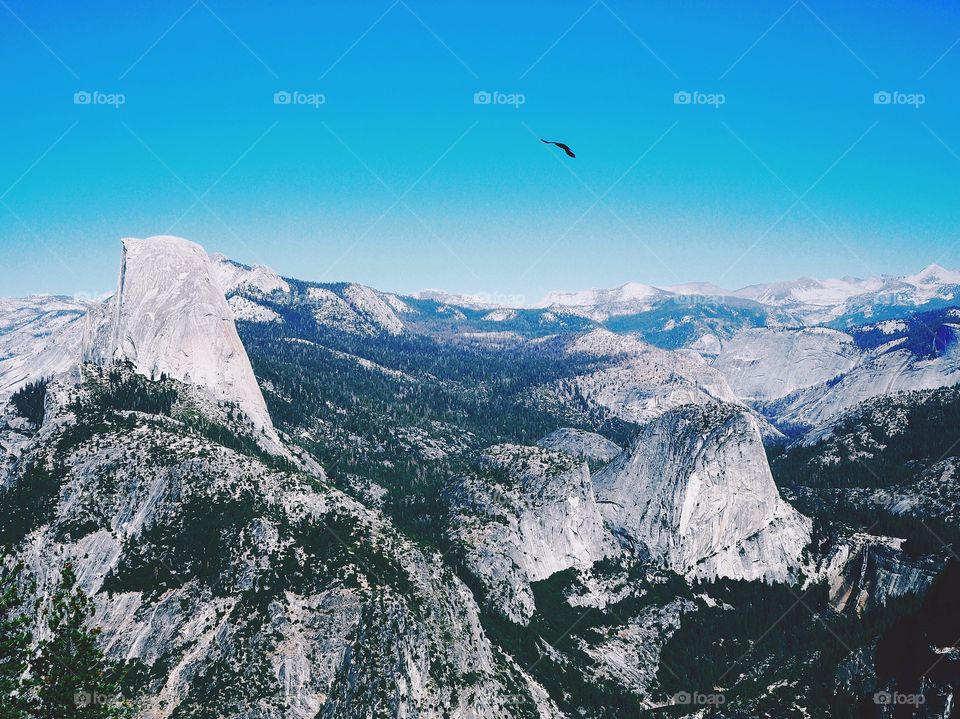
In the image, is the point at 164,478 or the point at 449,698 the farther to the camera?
the point at 164,478

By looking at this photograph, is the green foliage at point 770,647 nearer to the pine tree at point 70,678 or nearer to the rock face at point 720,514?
the rock face at point 720,514

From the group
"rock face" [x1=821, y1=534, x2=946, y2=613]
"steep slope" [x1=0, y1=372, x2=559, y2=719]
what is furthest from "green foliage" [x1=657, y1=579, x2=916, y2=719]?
"steep slope" [x1=0, y1=372, x2=559, y2=719]

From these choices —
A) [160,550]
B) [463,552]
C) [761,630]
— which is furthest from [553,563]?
[160,550]

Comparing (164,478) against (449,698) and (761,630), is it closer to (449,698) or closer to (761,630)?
(449,698)

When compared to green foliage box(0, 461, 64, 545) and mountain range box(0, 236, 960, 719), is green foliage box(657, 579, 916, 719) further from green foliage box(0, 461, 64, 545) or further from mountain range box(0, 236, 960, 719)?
green foliage box(0, 461, 64, 545)

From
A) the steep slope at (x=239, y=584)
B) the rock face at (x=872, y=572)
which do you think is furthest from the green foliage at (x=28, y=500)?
the rock face at (x=872, y=572)

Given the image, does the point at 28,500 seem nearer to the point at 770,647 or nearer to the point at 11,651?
the point at 11,651
